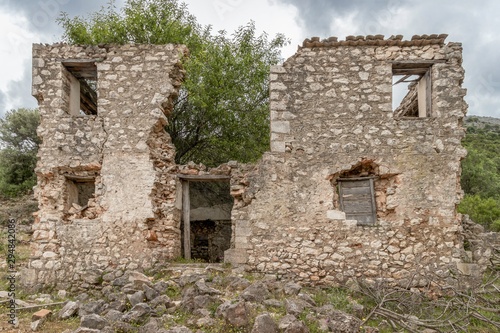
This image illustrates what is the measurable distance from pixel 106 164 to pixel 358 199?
5.29m

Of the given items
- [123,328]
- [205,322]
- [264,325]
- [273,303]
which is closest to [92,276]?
[123,328]

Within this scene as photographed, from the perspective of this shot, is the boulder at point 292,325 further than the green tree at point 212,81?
No

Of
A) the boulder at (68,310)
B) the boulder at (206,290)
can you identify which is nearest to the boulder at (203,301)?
the boulder at (206,290)

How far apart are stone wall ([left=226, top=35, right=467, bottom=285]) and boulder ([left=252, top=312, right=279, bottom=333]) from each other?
2.33 metres

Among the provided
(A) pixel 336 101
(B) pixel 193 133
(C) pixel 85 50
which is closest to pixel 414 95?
(A) pixel 336 101

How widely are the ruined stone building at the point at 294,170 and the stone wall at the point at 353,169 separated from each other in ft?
0.07

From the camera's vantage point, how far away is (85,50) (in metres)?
7.70

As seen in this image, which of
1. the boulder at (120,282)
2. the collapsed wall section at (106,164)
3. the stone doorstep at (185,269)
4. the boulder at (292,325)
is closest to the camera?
the boulder at (292,325)

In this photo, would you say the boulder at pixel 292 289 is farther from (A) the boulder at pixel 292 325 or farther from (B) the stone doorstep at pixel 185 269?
(B) the stone doorstep at pixel 185 269

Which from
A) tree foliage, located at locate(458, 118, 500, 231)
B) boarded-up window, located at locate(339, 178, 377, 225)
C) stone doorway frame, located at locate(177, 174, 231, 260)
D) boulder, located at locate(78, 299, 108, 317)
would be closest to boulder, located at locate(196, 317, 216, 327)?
boulder, located at locate(78, 299, 108, 317)

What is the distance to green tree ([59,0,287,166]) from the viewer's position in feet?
34.9

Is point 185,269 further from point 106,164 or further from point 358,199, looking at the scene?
point 358,199

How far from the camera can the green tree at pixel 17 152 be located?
15109 mm

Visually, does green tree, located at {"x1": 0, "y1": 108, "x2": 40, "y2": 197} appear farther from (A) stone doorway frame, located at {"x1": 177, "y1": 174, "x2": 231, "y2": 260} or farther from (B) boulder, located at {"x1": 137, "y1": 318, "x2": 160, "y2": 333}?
(B) boulder, located at {"x1": 137, "y1": 318, "x2": 160, "y2": 333}
